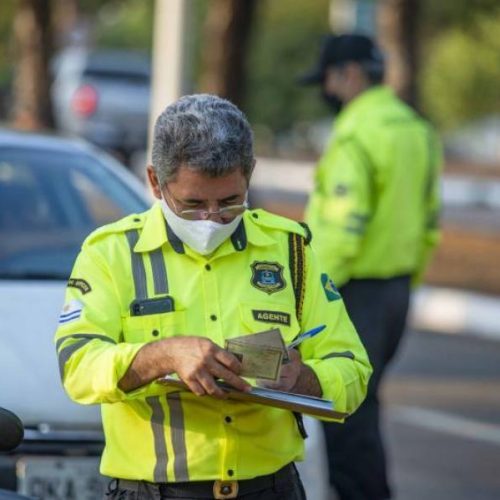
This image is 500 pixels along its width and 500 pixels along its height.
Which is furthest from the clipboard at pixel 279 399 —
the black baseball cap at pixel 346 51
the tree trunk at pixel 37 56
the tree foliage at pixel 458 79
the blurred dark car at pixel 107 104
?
the tree foliage at pixel 458 79

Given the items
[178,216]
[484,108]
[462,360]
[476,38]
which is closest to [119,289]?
[178,216]

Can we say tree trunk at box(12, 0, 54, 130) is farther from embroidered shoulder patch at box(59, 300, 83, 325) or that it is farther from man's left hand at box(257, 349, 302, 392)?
man's left hand at box(257, 349, 302, 392)

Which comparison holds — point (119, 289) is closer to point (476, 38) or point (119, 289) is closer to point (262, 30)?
point (476, 38)

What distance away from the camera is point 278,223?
3666 millimetres

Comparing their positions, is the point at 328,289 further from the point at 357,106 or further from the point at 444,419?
the point at 444,419

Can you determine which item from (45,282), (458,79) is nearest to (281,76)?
(458,79)

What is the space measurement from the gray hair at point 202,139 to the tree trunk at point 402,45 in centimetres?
1659

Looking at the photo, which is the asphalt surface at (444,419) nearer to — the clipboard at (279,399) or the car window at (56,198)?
the car window at (56,198)

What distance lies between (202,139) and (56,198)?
11.0ft

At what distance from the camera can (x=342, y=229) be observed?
6.21 meters

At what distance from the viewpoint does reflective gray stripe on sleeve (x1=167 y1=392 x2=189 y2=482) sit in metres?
3.45

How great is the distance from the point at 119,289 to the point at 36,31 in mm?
21430

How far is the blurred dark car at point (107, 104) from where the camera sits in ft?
95.5

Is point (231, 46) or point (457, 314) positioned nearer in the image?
point (457, 314)
